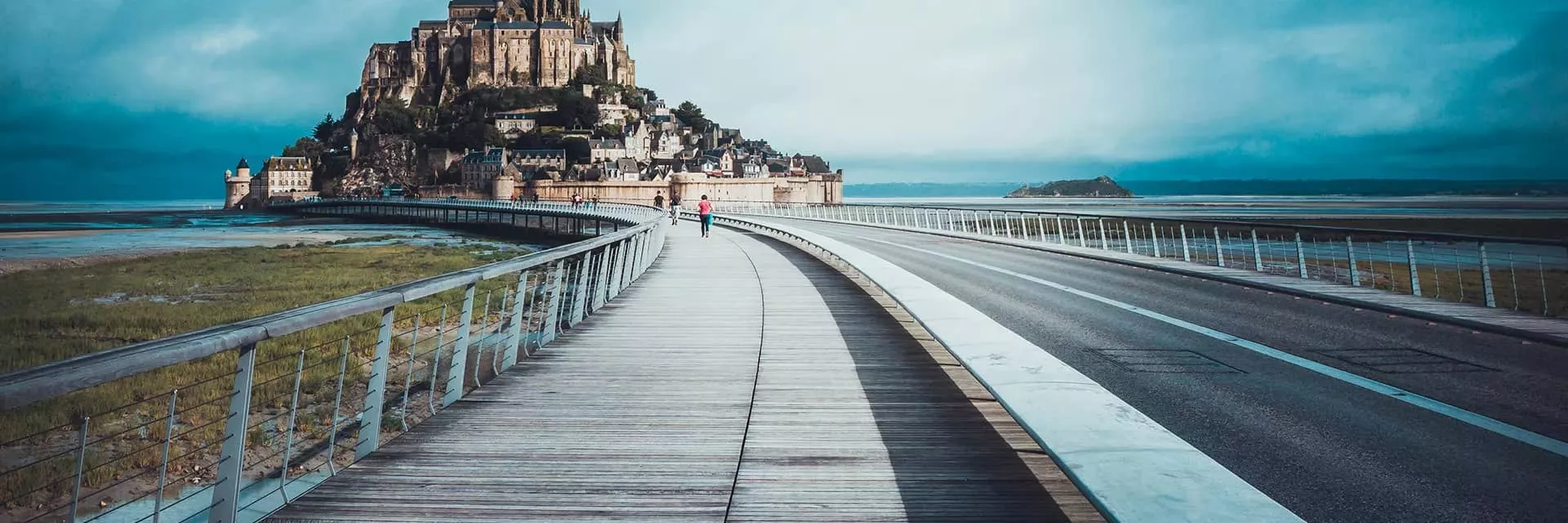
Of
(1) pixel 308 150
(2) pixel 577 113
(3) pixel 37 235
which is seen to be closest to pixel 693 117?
(2) pixel 577 113

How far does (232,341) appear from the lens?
3.53 metres

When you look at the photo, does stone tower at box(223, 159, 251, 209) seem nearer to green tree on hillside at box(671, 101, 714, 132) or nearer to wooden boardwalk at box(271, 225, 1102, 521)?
green tree on hillside at box(671, 101, 714, 132)

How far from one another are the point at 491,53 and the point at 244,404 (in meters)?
153

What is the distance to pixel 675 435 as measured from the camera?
523cm

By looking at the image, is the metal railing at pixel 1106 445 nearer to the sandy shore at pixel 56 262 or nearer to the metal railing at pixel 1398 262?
the metal railing at pixel 1398 262

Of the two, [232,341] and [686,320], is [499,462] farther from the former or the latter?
[686,320]

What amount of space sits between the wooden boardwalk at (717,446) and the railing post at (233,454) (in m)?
0.31

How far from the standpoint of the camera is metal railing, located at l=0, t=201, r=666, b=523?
3455mm

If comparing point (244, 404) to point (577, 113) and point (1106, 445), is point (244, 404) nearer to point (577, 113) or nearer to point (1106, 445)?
point (1106, 445)

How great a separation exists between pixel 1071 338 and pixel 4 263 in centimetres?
4871

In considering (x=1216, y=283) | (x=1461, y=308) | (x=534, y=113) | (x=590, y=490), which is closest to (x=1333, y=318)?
(x=1461, y=308)

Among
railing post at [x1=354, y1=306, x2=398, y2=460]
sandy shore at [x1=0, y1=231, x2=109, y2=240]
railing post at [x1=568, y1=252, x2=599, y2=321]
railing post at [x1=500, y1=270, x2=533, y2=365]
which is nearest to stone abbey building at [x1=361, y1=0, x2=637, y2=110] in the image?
sandy shore at [x1=0, y1=231, x2=109, y2=240]

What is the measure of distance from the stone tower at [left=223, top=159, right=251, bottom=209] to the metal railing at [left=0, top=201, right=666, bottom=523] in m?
162

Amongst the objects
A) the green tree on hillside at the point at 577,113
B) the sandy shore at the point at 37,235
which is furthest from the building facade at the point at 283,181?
the sandy shore at the point at 37,235
